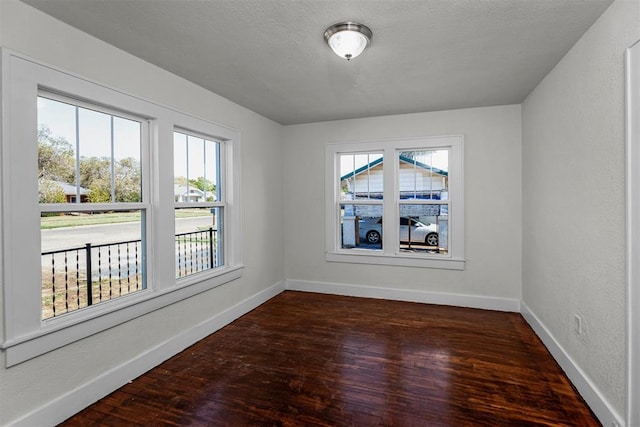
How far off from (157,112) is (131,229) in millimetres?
995

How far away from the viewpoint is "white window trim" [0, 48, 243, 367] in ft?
5.90

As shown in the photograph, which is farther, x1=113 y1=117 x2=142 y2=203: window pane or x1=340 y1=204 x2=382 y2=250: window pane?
x1=340 y1=204 x2=382 y2=250: window pane

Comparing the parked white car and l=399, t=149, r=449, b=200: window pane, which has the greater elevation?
l=399, t=149, r=449, b=200: window pane

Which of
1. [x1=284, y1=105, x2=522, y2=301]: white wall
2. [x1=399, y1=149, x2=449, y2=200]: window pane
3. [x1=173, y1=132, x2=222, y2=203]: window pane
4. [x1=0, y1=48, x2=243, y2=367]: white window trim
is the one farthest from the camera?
[x1=399, y1=149, x2=449, y2=200]: window pane

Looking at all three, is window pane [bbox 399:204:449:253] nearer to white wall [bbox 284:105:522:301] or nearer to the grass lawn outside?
white wall [bbox 284:105:522:301]

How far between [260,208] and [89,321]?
2413 mm

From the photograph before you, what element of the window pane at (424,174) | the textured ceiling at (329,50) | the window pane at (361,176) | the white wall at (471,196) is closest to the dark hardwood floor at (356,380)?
the white wall at (471,196)

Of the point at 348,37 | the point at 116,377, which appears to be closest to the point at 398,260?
the point at 348,37

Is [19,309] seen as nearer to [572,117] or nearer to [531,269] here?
[572,117]

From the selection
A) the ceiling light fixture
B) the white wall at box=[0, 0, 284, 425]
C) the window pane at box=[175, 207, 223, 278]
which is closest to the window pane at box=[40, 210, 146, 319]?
the white wall at box=[0, 0, 284, 425]

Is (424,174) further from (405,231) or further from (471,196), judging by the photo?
(405,231)

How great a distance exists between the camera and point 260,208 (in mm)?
4359

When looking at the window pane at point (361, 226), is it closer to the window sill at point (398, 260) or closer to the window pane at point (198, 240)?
the window sill at point (398, 260)

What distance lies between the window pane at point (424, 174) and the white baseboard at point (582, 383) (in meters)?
1.87
